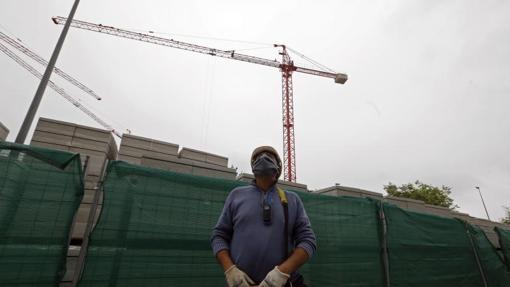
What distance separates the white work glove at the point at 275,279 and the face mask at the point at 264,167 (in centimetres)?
79

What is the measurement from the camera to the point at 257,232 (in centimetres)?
196

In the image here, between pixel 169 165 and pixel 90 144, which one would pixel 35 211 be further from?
pixel 90 144

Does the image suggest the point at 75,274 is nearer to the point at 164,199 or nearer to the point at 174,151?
the point at 164,199

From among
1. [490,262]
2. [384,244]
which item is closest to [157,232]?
[384,244]

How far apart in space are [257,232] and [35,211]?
2.45m

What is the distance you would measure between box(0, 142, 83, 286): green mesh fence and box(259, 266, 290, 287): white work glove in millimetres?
2333

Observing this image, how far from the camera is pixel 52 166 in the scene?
282 cm

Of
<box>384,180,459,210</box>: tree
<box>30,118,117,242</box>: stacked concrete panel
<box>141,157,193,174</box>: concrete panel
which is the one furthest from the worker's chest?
<box>384,180,459,210</box>: tree

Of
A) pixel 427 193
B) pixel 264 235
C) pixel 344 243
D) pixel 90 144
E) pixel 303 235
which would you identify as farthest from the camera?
pixel 427 193

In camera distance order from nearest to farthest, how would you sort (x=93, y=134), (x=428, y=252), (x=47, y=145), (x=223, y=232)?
(x=223, y=232), (x=428, y=252), (x=47, y=145), (x=93, y=134)

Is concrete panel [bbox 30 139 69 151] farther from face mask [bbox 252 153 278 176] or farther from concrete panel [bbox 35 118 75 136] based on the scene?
face mask [bbox 252 153 278 176]

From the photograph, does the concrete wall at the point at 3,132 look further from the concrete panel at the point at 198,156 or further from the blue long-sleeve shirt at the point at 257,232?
the blue long-sleeve shirt at the point at 257,232

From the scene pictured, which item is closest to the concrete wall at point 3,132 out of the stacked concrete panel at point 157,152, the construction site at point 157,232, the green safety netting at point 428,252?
the construction site at point 157,232

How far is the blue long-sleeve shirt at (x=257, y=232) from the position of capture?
190cm
